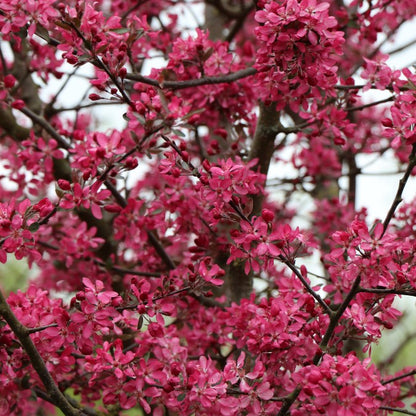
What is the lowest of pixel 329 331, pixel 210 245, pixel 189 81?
pixel 329 331

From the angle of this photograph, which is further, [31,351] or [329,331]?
[31,351]

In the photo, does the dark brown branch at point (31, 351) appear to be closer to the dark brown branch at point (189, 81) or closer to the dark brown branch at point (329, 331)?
the dark brown branch at point (329, 331)

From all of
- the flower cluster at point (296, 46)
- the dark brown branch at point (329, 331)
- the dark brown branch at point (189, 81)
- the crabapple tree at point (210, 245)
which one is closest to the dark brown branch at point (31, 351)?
the crabapple tree at point (210, 245)

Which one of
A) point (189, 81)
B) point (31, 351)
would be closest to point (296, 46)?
point (189, 81)

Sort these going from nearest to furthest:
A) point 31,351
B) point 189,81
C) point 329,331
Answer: point 329,331 < point 31,351 < point 189,81

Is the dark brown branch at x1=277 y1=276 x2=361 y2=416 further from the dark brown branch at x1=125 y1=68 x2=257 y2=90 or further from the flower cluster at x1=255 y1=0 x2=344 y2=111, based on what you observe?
the dark brown branch at x1=125 y1=68 x2=257 y2=90

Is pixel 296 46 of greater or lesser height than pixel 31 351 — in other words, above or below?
above

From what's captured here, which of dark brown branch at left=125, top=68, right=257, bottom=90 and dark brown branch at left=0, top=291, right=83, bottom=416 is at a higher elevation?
dark brown branch at left=125, top=68, right=257, bottom=90

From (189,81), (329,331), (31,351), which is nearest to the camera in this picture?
(329,331)

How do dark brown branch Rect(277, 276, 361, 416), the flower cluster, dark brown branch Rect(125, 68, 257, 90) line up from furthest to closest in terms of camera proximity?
1. dark brown branch Rect(125, 68, 257, 90)
2. the flower cluster
3. dark brown branch Rect(277, 276, 361, 416)

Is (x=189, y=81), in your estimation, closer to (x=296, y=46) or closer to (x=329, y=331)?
(x=296, y=46)

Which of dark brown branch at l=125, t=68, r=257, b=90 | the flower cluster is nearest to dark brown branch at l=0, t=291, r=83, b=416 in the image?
dark brown branch at l=125, t=68, r=257, b=90

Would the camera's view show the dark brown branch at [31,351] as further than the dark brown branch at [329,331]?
Yes

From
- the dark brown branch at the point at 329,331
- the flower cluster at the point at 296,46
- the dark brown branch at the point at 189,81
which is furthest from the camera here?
the dark brown branch at the point at 189,81
